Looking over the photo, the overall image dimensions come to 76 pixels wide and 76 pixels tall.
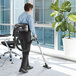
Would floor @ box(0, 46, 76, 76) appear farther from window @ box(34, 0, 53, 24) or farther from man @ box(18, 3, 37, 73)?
window @ box(34, 0, 53, 24)

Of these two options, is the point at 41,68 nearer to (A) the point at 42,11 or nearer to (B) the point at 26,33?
(B) the point at 26,33

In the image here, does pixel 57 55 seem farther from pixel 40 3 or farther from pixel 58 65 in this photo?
pixel 40 3

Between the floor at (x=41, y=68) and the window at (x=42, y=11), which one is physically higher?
the window at (x=42, y=11)

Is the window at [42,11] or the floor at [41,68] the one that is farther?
the window at [42,11]

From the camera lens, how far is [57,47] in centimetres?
555

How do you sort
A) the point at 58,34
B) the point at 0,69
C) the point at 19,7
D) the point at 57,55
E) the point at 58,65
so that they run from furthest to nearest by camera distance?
the point at 19,7, the point at 58,34, the point at 57,55, the point at 58,65, the point at 0,69

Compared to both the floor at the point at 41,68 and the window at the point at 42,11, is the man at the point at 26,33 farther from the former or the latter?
the window at the point at 42,11

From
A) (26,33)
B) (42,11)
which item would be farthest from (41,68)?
(42,11)

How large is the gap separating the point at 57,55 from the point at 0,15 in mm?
4507

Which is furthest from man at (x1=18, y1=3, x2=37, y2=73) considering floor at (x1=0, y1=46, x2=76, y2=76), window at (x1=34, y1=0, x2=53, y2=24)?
window at (x1=34, y1=0, x2=53, y2=24)

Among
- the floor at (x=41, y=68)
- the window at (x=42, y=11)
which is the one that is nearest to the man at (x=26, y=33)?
the floor at (x=41, y=68)

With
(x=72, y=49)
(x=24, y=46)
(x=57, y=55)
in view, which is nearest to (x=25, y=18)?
(x=24, y=46)

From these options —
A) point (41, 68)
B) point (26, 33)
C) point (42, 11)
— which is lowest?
point (41, 68)

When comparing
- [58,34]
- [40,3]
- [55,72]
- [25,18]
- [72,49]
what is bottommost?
[55,72]
